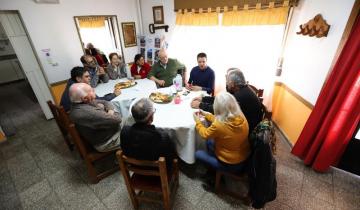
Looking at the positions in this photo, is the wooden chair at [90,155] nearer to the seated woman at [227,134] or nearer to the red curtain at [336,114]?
the seated woman at [227,134]

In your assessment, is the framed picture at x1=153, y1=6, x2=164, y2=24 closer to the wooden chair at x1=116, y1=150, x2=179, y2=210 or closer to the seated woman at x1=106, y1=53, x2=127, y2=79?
the seated woman at x1=106, y1=53, x2=127, y2=79

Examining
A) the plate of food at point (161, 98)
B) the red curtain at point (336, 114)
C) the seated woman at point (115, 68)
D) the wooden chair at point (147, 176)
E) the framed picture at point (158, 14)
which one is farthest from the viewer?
the framed picture at point (158, 14)

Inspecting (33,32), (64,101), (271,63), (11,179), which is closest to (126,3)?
(33,32)

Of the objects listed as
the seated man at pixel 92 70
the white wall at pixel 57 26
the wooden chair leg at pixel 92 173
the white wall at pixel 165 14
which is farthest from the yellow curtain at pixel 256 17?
the wooden chair leg at pixel 92 173

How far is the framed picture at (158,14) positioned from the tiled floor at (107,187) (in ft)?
10.7

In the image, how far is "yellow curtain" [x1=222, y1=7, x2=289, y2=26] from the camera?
2445mm

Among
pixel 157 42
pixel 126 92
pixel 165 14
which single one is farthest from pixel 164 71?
pixel 165 14

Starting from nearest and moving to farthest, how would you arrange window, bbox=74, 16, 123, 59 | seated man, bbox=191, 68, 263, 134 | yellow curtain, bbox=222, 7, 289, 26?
seated man, bbox=191, 68, 263, 134 → yellow curtain, bbox=222, 7, 289, 26 → window, bbox=74, 16, 123, 59

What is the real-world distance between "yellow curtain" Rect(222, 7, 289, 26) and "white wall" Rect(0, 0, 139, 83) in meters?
2.61

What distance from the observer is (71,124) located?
5.34ft

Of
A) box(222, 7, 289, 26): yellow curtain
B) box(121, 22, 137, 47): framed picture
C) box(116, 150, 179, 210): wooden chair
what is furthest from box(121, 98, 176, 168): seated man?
box(121, 22, 137, 47): framed picture

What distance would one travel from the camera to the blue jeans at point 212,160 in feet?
5.07

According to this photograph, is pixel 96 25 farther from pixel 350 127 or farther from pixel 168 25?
pixel 350 127

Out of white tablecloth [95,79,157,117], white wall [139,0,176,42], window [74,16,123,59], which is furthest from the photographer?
window [74,16,123,59]
